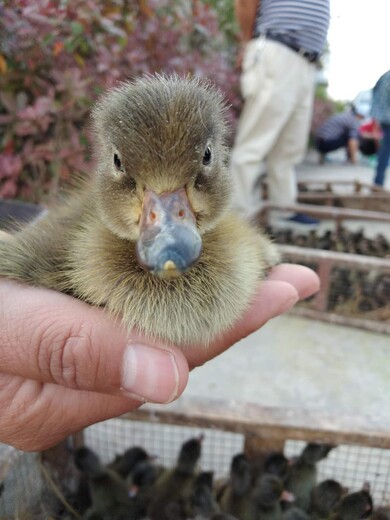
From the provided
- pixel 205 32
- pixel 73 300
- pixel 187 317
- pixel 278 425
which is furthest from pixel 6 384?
pixel 205 32

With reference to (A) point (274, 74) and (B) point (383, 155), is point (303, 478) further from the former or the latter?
(B) point (383, 155)

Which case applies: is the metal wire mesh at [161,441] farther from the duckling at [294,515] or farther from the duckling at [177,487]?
the duckling at [294,515]

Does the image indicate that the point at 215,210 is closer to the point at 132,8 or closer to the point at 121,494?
the point at 121,494

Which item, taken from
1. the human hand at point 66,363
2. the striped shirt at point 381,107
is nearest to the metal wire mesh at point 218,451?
the human hand at point 66,363

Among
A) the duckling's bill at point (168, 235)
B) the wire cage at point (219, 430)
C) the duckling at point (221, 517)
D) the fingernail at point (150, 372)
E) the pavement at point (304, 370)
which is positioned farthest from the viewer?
the pavement at point (304, 370)

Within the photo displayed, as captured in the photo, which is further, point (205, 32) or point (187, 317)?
point (205, 32)

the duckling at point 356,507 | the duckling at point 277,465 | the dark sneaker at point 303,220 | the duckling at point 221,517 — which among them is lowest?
the duckling at point 221,517

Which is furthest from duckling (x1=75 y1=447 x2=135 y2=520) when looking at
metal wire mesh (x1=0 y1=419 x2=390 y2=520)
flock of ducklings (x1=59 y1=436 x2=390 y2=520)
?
metal wire mesh (x1=0 y1=419 x2=390 y2=520)
